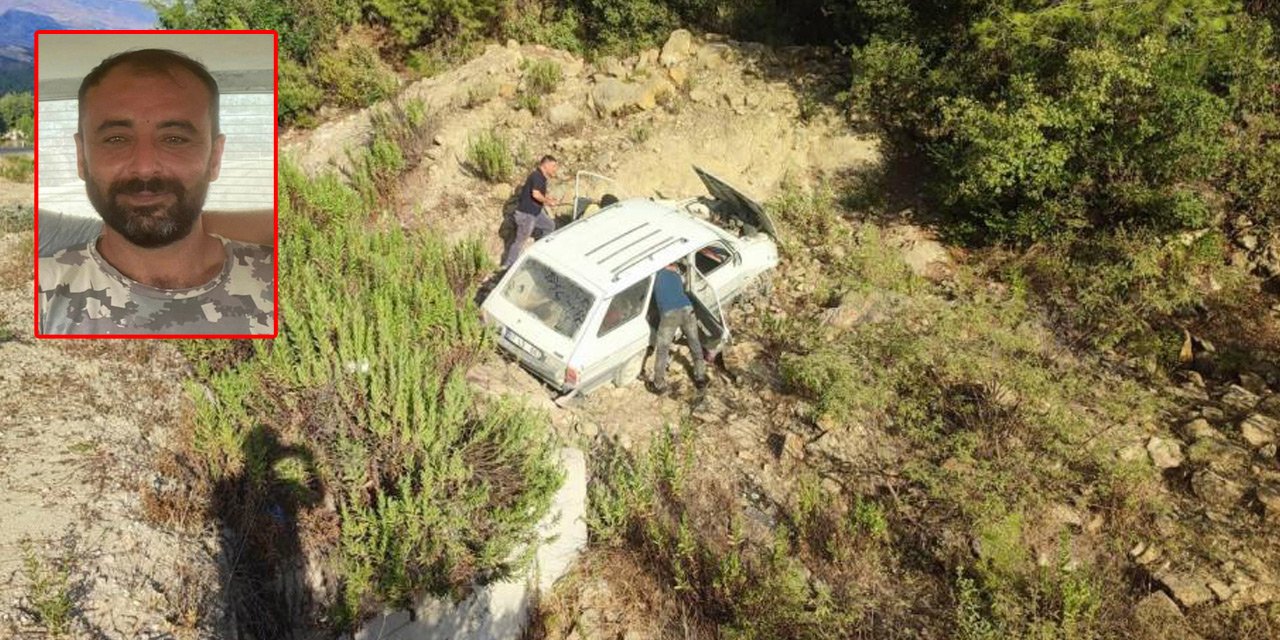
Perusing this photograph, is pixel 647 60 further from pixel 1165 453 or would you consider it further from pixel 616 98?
pixel 1165 453

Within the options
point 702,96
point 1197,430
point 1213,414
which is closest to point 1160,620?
point 1197,430

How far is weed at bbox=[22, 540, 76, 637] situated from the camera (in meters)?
3.08

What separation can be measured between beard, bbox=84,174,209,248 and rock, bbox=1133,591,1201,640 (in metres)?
6.43

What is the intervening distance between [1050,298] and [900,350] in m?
2.20

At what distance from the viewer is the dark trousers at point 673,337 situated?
6289 mm

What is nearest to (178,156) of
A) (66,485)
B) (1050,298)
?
(66,485)

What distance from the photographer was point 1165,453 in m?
5.36

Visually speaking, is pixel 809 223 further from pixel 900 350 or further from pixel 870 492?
pixel 870 492

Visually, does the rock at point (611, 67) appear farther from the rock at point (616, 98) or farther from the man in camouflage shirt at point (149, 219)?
the man in camouflage shirt at point (149, 219)

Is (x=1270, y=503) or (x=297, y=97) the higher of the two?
(x=297, y=97)

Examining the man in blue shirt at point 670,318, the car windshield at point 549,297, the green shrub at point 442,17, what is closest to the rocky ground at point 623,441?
the man in blue shirt at point 670,318

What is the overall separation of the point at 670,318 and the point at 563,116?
A: 5.86 meters

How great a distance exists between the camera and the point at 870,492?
5.37 meters

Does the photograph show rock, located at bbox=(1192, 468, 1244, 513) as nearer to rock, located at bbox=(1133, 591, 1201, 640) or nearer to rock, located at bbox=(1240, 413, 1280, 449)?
rock, located at bbox=(1240, 413, 1280, 449)
